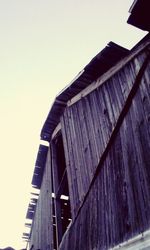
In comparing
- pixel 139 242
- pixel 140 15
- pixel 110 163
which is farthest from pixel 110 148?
pixel 140 15

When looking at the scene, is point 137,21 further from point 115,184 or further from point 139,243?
point 139,243

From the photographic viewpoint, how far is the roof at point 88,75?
552 centimetres

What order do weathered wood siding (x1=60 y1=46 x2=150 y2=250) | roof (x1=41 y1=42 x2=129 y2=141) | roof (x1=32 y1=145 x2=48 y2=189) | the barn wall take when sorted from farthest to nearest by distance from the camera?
roof (x1=32 y1=145 x2=48 y2=189) → roof (x1=41 y1=42 x2=129 y2=141) → the barn wall → weathered wood siding (x1=60 y1=46 x2=150 y2=250)

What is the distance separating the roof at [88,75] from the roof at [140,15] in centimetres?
82

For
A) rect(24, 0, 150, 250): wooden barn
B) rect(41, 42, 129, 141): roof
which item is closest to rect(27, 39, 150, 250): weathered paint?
rect(24, 0, 150, 250): wooden barn

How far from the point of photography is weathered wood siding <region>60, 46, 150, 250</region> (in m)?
3.88

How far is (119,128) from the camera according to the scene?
15.9 feet

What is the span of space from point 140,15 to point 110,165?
2460 mm

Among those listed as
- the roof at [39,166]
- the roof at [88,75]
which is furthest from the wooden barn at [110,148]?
the roof at [39,166]

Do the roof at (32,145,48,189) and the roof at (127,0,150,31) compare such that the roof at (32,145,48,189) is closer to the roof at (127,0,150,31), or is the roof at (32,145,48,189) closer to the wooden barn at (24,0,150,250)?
the wooden barn at (24,0,150,250)

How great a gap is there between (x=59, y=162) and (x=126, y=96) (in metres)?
5.46

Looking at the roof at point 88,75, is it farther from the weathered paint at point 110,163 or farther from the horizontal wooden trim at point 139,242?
the horizontal wooden trim at point 139,242

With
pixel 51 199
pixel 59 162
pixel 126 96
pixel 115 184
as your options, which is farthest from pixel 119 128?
pixel 59 162

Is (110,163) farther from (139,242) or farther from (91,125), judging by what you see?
(139,242)
